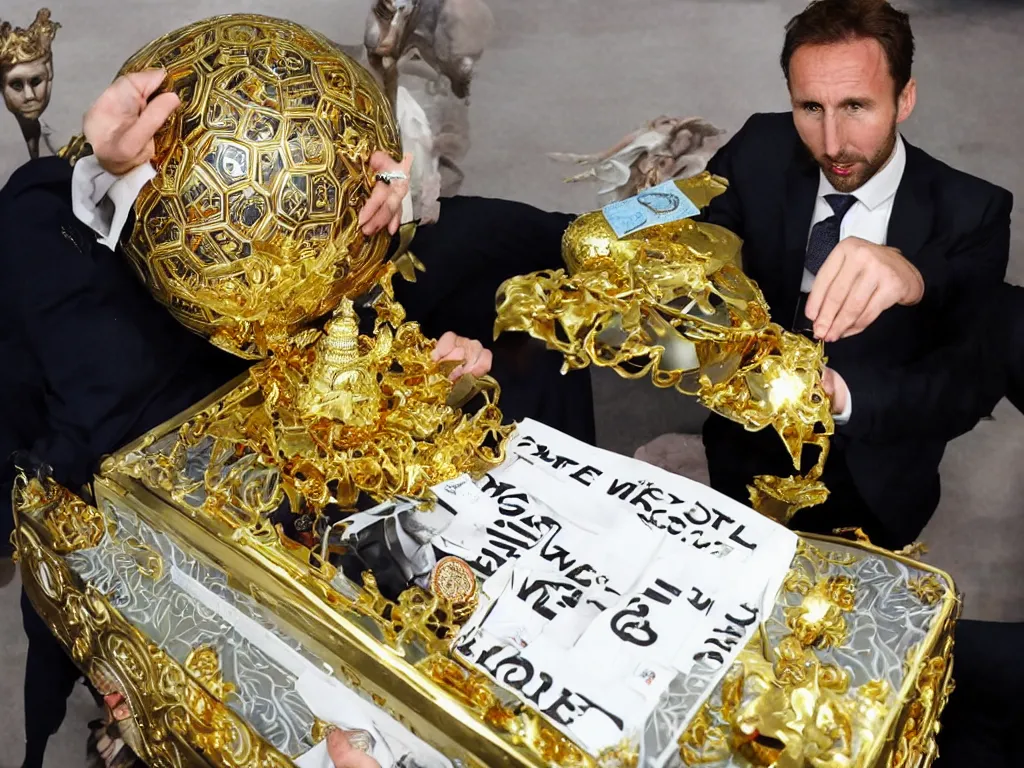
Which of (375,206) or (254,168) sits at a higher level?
(254,168)

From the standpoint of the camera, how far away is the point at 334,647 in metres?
1.83

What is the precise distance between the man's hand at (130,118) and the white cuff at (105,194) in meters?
0.03

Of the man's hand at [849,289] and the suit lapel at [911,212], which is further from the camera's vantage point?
the suit lapel at [911,212]

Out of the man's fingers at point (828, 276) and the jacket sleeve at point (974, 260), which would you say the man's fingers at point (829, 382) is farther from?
the jacket sleeve at point (974, 260)

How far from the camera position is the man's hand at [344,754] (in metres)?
1.79

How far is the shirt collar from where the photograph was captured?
2346 mm

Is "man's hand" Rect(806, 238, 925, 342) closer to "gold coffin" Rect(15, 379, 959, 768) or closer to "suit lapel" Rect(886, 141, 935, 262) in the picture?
"suit lapel" Rect(886, 141, 935, 262)

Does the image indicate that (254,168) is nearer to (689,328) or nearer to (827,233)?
(689,328)

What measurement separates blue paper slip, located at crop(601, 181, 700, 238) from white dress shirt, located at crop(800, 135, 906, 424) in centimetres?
37

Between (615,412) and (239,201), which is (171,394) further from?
(615,412)

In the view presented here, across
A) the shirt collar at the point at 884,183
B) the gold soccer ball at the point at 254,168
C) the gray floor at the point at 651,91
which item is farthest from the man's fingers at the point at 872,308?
the gold soccer ball at the point at 254,168

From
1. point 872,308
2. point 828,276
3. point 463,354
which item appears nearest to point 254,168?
point 463,354

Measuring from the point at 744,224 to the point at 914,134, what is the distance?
3.51ft

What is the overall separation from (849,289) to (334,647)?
1.20m
